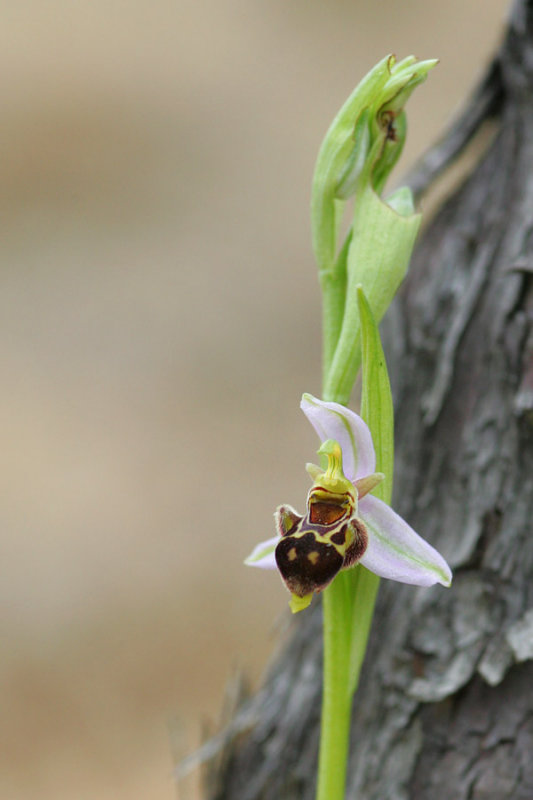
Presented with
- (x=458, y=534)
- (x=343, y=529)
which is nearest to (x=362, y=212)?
(x=343, y=529)

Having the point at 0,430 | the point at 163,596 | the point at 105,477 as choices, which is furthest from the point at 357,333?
the point at 0,430

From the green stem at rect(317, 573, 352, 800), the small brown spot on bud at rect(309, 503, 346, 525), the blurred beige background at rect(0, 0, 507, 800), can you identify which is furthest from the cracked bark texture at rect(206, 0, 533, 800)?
the small brown spot on bud at rect(309, 503, 346, 525)

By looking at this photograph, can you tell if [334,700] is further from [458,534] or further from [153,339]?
[153,339]

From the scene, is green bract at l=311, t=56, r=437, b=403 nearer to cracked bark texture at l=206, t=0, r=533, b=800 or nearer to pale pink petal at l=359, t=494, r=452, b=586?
pale pink petal at l=359, t=494, r=452, b=586

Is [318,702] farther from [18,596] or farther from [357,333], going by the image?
[18,596]

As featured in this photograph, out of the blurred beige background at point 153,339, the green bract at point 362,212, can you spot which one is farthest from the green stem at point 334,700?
the blurred beige background at point 153,339

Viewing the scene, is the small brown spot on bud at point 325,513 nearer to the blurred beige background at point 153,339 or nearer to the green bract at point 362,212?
the green bract at point 362,212
